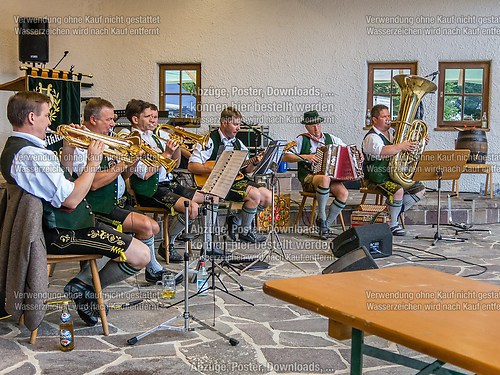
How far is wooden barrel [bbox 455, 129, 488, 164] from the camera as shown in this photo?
8.29 meters

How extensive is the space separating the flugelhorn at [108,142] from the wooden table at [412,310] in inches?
77.8

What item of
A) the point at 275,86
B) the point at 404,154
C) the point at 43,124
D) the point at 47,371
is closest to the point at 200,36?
the point at 275,86

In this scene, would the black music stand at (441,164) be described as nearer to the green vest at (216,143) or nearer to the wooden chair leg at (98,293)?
the green vest at (216,143)

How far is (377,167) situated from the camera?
6.62 metres

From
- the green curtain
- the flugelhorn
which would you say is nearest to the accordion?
the flugelhorn

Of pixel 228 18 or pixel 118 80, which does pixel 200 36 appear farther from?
pixel 118 80

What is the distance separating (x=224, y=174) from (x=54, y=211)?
1.22m

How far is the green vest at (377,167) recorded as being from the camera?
6.58m

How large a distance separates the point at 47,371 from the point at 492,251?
15.3 ft

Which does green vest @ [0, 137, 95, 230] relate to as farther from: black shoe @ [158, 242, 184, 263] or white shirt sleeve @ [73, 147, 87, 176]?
black shoe @ [158, 242, 184, 263]

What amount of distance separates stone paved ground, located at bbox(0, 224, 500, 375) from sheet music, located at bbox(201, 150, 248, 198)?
75 centimetres

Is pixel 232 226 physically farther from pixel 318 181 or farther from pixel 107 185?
pixel 107 185

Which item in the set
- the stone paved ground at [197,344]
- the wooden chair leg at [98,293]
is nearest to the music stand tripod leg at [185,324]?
the stone paved ground at [197,344]

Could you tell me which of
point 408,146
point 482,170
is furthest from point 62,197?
point 482,170
